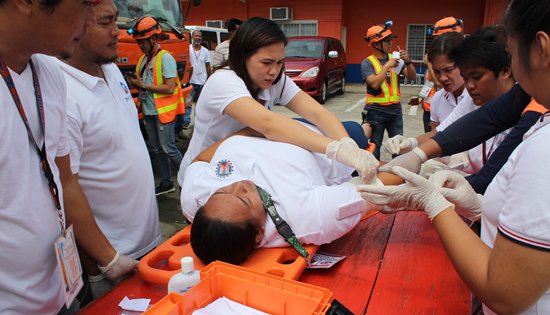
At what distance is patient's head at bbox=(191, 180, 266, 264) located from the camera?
1.33 m

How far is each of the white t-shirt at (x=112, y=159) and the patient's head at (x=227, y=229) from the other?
0.44 meters

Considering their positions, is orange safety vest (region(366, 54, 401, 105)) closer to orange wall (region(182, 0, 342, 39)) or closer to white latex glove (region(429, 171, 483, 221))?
white latex glove (region(429, 171, 483, 221))

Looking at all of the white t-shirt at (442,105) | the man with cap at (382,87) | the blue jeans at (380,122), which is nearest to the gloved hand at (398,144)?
the white t-shirt at (442,105)

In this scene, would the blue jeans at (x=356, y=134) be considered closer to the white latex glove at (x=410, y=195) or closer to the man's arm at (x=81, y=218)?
the white latex glove at (x=410, y=195)

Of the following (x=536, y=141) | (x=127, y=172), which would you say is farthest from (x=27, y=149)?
(x=536, y=141)

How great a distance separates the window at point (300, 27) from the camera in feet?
51.1

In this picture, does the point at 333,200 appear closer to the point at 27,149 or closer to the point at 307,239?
the point at 307,239

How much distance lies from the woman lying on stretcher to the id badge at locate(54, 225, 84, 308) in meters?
0.39

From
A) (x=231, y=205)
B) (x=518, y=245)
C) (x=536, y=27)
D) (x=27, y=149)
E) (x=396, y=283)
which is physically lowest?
(x=396, y=283)

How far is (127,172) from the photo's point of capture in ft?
5.31

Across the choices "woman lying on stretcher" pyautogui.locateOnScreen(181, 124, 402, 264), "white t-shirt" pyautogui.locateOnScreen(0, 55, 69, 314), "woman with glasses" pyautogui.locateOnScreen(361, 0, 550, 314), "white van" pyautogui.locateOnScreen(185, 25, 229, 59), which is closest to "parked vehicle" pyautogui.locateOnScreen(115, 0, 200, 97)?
"woman lying on stretcher" pyautogui.locateOnScreen(181, 124, 402, 264)

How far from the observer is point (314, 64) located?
9.79 meters

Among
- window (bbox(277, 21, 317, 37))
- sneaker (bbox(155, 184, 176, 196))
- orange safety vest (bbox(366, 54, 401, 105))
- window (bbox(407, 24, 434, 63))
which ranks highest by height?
window (bbox(277, 21, 317, 37))

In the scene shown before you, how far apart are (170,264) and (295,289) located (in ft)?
1.98
